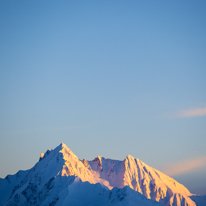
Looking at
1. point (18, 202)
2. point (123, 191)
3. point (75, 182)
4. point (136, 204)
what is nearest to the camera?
point (136, 204)

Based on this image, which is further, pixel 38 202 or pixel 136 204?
pixel 38 202

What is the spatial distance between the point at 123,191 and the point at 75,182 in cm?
3407

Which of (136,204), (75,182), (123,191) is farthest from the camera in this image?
(75,182)

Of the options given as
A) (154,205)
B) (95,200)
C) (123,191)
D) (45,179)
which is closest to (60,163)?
(45,179)

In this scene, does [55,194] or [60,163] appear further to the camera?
[60,163]

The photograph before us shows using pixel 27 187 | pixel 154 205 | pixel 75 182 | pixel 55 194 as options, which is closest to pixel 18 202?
pixel 27 187

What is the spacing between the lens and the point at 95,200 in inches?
6196

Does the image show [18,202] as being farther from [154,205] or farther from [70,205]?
[154,205]

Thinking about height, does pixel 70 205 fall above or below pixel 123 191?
below

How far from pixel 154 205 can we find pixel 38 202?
243ft

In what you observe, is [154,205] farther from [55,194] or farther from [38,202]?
[38,202]

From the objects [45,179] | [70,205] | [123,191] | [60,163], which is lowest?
[70,205]

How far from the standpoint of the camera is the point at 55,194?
17088 centimetres

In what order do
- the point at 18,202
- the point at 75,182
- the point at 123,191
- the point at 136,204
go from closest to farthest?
the point at 136,204 → the point at 123,191 → the point at 75,182 → the point at 18,202
